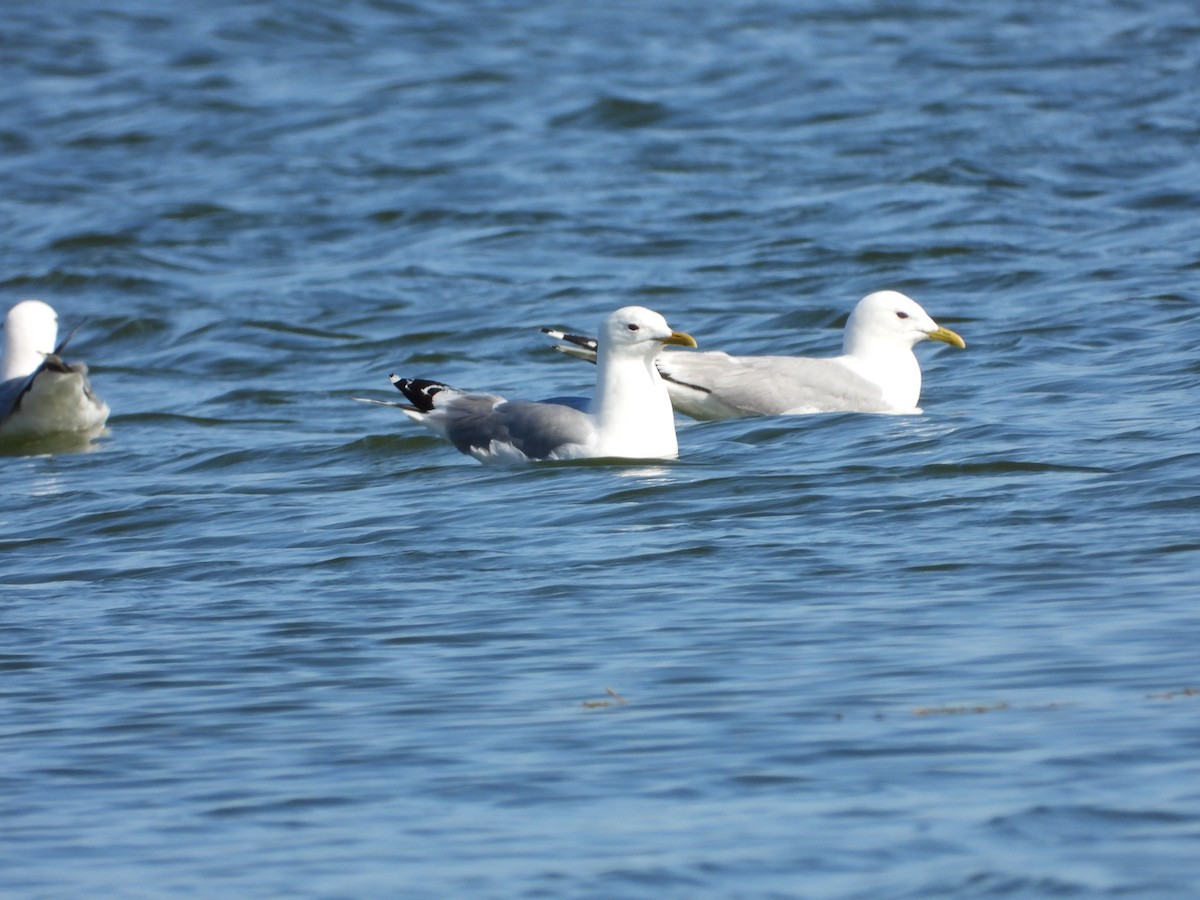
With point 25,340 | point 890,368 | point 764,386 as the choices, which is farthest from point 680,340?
point 25,340

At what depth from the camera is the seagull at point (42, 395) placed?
11078 mm

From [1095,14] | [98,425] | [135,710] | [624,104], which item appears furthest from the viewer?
[1095,14]

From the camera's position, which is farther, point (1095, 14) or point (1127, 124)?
point (1095, 14)

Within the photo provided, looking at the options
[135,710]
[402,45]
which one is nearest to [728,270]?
[135,710]

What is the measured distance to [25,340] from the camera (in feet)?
40.5

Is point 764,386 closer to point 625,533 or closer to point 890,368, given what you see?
point 890,368

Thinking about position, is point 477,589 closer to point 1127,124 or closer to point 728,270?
point 728,270

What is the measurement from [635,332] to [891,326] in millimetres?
1938

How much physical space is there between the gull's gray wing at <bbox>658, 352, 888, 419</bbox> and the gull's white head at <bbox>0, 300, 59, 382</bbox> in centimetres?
416

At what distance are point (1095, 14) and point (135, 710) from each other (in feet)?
67.4

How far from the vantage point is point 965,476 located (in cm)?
820

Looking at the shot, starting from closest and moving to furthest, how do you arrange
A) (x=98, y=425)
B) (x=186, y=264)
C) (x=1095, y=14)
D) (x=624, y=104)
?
1. (x=98, y=425)
2. (x=186, y=264)
3. (x=624, y=104)
4. (x=1095, y=14)

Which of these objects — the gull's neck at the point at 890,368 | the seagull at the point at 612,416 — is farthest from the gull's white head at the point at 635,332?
the gull's neck at the point at 890,368

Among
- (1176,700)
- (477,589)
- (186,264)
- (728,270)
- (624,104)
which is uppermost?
(624,104)
